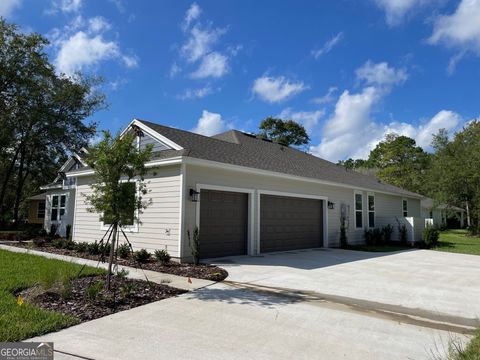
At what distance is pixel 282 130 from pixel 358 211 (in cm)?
2469

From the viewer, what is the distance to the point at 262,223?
12.3m

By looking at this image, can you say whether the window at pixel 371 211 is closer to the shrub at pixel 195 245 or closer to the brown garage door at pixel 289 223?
the brown garage door at pixel 289 223

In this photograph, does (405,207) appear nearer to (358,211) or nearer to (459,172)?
(358,211)

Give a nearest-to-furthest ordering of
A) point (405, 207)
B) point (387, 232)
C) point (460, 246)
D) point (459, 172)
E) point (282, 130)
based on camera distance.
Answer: point (460, 246)
point (387, 232)
point (405, 207)
point (459, 172)
point (282, 130)

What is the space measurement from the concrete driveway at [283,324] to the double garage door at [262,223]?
256 cm

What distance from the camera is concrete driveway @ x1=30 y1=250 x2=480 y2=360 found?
386cm

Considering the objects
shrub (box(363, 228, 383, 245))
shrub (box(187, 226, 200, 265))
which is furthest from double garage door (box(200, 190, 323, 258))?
shrub (box(363, 228, 383, 245))

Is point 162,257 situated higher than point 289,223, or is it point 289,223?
point 289,223

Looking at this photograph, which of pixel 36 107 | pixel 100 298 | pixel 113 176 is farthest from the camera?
pixel 36 107

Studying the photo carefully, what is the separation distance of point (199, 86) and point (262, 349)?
584 inches

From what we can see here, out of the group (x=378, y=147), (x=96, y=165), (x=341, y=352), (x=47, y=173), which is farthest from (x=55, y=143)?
(x=378, y=147)

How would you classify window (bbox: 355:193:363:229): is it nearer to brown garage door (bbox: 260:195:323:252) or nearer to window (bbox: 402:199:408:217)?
brown garage door (bbox: 260:195:323:252)

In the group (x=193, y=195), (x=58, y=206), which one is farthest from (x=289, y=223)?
(x=58, y=206)

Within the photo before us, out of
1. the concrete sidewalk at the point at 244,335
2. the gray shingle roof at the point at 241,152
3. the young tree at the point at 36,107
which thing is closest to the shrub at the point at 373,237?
A: the gray shingle roof at the point at 241,152
